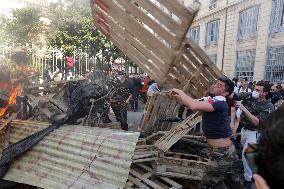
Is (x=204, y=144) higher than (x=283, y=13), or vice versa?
(x=283, y=13)

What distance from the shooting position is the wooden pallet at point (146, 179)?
4.32m

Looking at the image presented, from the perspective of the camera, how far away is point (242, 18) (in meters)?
20.6

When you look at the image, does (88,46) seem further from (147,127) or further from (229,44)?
(147,127)

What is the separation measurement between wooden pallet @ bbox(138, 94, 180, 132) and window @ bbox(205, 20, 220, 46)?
1863 centimetres

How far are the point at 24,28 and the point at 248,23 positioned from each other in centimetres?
1678

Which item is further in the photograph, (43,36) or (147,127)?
(43,36)

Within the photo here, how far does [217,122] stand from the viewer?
422cm

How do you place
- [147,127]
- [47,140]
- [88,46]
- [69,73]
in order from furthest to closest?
1. [88,46]
2. [69,73]
3. [147,127]
4. [47,140]

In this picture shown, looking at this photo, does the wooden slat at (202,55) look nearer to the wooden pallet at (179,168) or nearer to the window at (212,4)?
the wooden pallet at (179,168)

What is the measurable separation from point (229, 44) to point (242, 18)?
7.22ft

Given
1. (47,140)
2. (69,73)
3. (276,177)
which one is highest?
(69,73)

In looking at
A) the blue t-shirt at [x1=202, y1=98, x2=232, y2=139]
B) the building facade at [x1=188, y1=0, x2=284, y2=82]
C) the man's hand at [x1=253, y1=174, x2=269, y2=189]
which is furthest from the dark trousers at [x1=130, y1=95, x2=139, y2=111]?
the man's hand at [x1=253, y1=174, x2=269, y2=189]

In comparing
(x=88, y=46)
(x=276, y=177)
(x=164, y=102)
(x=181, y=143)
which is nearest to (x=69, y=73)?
(x=88, y=46)

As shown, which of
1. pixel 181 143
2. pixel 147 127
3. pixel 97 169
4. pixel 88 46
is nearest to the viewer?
pixel 97 169
